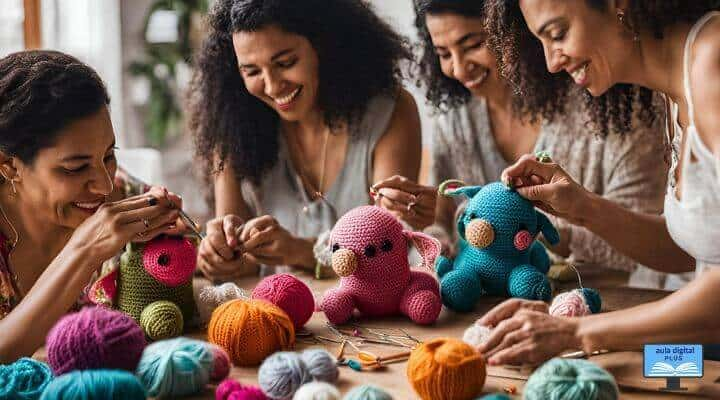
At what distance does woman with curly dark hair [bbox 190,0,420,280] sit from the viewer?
166 cm

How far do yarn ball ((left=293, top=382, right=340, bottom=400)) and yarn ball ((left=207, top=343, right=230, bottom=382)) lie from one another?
14 cm

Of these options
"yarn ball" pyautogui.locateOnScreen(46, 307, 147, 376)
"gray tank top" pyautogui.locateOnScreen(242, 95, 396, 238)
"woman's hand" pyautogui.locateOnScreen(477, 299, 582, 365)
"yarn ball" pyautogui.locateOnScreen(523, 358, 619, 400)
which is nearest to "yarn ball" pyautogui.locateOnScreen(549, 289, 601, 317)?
"woman's hand" pyautogui.locateOnScreen(477, 299, 582, 365)

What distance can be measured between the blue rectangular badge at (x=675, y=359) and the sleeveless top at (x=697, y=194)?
159mm

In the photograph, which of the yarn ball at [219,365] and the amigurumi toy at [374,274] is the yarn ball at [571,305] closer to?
the amigurumi toy at [374,274]

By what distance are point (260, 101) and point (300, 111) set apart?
4.3 inches

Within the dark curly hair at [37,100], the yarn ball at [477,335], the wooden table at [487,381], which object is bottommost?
the wooden table at [487,381]

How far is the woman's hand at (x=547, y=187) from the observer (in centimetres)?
125

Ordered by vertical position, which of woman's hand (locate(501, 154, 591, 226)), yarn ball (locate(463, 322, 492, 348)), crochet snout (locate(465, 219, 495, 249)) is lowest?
yarn ball (locate(463, 322, 492, 348))

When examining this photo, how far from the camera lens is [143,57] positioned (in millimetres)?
3443

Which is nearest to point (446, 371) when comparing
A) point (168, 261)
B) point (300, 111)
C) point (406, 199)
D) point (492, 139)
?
point (168, 261)

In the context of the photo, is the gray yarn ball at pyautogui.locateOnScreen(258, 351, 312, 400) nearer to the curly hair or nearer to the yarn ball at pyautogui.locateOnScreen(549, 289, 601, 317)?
the yarn ball at pyautogui.locateOnScreen(549, 289, 601, 317)

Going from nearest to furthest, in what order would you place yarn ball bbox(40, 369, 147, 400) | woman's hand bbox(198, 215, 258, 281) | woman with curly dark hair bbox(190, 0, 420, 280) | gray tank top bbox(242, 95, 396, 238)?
→ yarn ball bbox(40, 369, 147, 400)
woman's hand bbox(198, 215, 258, 281)
woman with curly dark hair bbox(190, 0, 420, 280)
gray tank top bbox(242, 95, 396, 238)

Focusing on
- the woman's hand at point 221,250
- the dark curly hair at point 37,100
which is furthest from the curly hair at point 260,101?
the dark curly hair at point 37,100

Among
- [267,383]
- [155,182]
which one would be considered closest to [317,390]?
[267,383]
